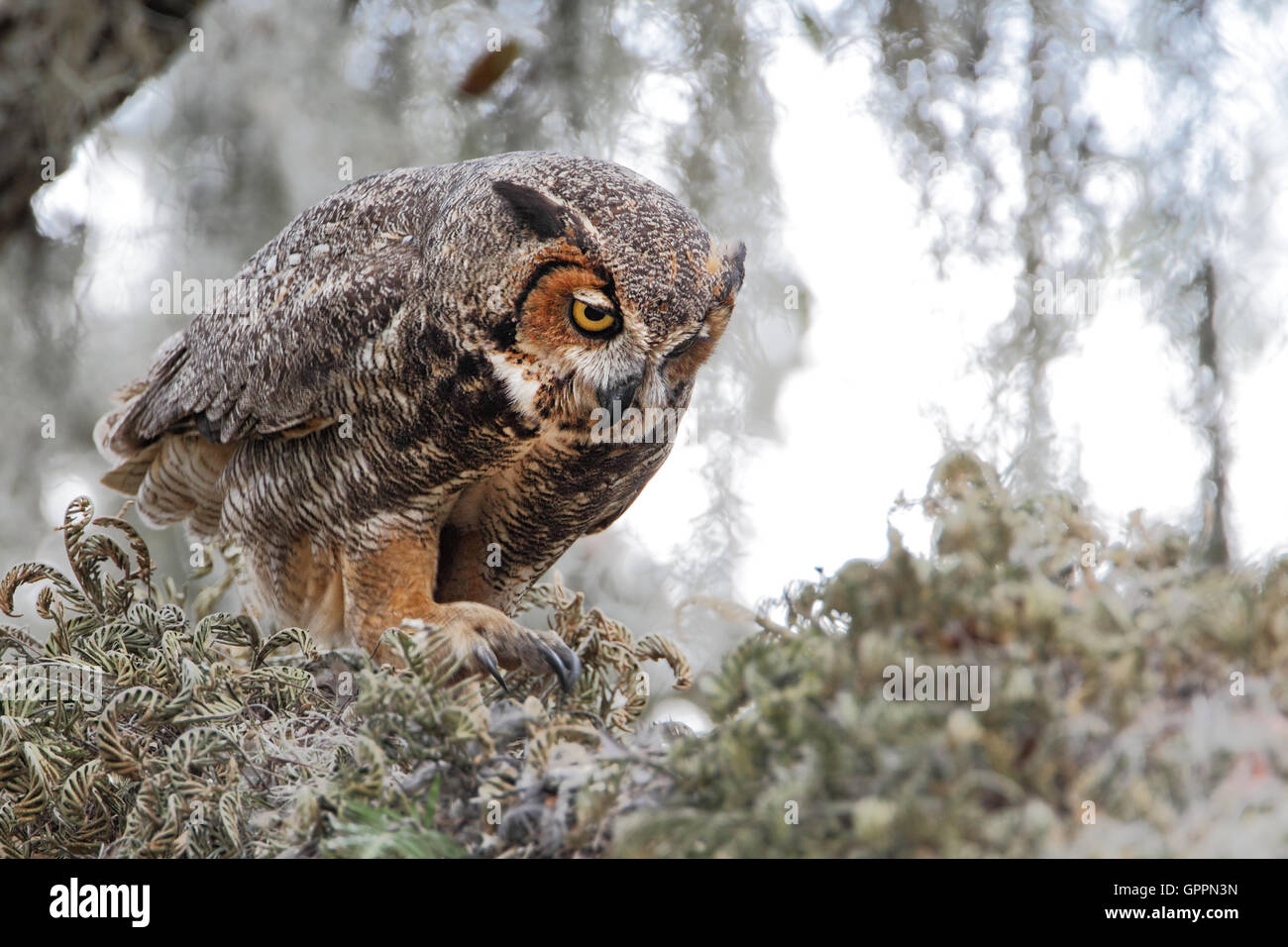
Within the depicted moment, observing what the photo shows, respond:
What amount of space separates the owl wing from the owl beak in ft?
1.27

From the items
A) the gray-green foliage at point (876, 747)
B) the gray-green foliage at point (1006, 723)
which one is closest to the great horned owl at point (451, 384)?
the gray-green foliage at point (876, 747)

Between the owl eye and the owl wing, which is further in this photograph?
the owl wing

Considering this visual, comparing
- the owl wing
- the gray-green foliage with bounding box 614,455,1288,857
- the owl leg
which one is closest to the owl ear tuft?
the owl wing

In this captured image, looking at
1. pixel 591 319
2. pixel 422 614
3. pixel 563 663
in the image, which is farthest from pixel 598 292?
pixel 422 614

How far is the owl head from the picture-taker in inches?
59.8

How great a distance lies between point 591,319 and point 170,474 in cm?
135

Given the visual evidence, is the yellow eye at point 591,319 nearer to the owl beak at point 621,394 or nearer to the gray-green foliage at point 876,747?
the owl beak at point 621,394

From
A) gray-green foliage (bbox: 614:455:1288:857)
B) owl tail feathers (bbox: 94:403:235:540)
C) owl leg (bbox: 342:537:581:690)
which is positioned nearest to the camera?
gray-green foliage (bbox: 614:455:1288:857)

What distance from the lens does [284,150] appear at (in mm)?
3053

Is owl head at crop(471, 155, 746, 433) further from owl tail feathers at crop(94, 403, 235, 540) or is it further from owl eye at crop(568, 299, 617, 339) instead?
owl tail feathers at crop(94, 403, 235, 540)

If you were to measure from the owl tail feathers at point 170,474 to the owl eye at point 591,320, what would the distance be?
1.07 meters

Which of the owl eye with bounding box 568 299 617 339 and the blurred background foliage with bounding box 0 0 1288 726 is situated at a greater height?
the blurred background foliage with bounding box 0 0 1288 726
